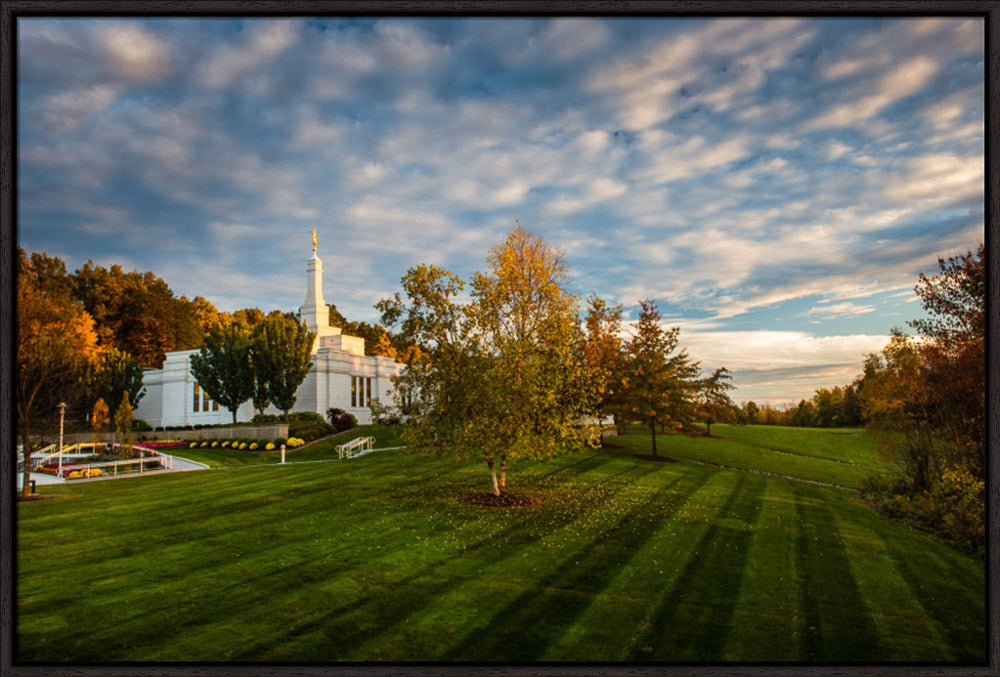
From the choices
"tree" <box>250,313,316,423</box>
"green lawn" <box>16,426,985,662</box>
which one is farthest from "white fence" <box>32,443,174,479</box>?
"tree" <box>250,313,316,423</box>

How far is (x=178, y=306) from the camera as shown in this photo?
4416 centimetres

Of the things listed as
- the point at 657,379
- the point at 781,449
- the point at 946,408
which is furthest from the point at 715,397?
the point at 946,408

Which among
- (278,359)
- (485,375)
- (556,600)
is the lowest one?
(556,600)

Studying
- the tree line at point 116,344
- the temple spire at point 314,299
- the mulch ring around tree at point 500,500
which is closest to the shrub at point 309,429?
the tree line at point 116,344

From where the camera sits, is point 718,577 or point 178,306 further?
point 178,306

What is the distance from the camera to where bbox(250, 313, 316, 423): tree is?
27.8m

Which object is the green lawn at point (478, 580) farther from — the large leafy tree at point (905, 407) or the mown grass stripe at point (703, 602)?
the large leafy tree at point (905, 407)

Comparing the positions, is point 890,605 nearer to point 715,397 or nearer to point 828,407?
point 715,397

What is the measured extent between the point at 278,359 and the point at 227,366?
315 cm

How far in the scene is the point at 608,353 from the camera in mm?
23250

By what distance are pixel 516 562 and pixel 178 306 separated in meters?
44.9

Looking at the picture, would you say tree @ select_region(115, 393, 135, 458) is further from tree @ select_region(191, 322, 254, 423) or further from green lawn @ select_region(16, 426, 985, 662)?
green lawn @ select_region(16, 426, 985, 662)

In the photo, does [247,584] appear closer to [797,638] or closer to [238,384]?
[797,638]
